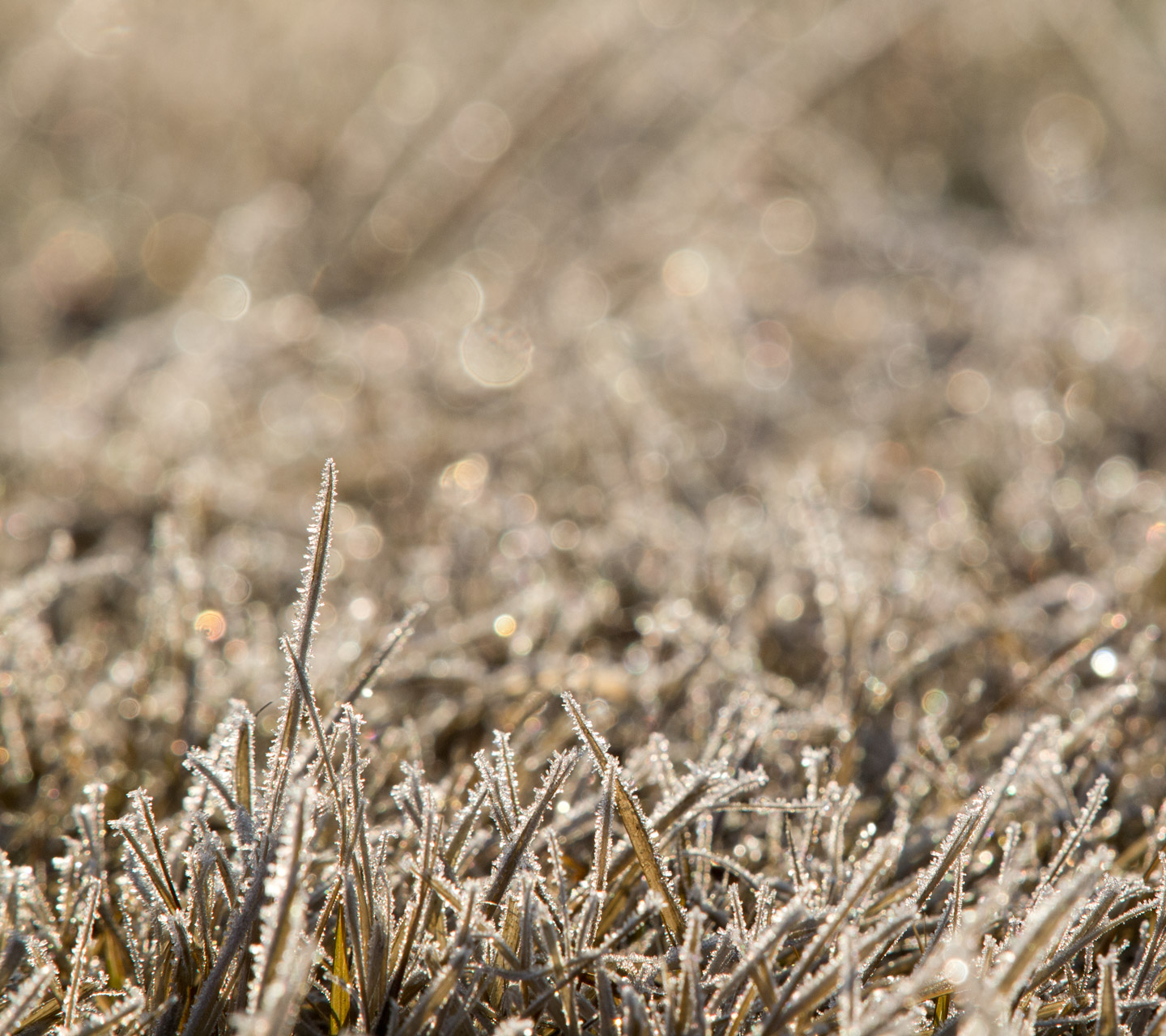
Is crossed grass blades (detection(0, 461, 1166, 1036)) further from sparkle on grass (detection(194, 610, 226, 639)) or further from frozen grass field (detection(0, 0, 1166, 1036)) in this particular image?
sparkle on grass (detection(194, 610, 226, 639))

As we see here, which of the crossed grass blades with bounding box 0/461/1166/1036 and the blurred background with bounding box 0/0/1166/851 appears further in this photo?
the blurred background with bounding box 0/0/1166/851

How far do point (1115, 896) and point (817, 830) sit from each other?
0.76 feet

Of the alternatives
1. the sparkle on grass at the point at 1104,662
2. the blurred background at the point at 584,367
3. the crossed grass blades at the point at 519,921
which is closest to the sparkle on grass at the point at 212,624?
the blurred background at the point at 584,367

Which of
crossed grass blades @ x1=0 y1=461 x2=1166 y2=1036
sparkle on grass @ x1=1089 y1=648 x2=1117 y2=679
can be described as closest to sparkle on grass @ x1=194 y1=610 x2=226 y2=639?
crossed grass blades @ x1=0 y1=461 x2=1166 y2=1036

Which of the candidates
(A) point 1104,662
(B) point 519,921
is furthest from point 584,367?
(B) point 519,921

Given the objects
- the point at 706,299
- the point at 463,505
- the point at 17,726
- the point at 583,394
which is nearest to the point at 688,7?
the point at 706,299

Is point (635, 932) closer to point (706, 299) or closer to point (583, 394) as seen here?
point (583, 394)

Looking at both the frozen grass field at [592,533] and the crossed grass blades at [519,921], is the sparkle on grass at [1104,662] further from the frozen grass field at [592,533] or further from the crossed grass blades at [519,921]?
the crossed grass blades at [519,921]

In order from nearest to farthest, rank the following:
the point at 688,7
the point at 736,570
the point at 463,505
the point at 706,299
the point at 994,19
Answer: the point at 736,570 → the point at 463,505 → the point at 706,299 → the point at 688,7 → the point at 994,19

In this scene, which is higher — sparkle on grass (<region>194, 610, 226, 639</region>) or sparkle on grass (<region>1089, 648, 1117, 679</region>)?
sparkle on grass (<region>194, 610, 226, 639</region>)

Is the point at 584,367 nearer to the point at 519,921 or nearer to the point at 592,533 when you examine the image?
the point at 592,533

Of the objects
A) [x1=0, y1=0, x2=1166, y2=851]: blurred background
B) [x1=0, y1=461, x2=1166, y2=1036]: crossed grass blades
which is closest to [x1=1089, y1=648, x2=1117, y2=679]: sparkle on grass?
[x1=0, y1=0, x2=1166, y2=851]: blurred background

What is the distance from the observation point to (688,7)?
11.0 feet

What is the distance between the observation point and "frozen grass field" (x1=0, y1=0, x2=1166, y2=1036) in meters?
0.75
